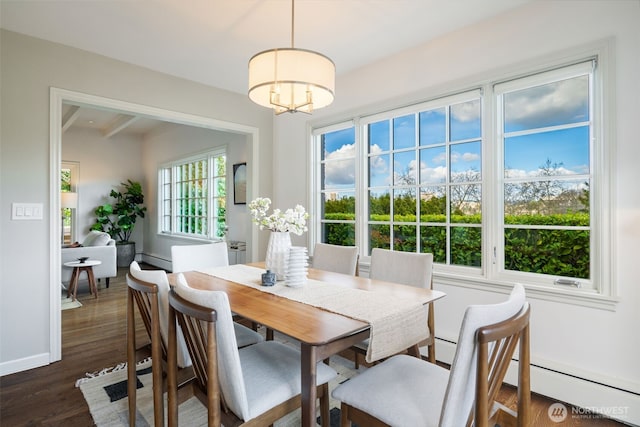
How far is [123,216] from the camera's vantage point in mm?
6914

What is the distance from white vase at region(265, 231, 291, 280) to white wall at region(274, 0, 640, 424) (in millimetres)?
1388

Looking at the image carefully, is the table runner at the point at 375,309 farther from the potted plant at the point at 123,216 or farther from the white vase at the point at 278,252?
the potted plant at the point at 123,216

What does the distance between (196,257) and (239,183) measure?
224 cm

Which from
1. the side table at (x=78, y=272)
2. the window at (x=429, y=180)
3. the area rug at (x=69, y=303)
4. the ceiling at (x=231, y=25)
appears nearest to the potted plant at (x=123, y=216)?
the side table at (x=78, y=272)

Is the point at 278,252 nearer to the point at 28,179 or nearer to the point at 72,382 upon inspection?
the point at 72,382

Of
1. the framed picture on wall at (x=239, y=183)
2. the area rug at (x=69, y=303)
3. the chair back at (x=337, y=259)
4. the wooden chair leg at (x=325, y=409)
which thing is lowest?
the area rug at (x=69, y=303)

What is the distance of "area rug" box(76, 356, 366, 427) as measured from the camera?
189 cm

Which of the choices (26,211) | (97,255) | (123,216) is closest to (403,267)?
(26,211)

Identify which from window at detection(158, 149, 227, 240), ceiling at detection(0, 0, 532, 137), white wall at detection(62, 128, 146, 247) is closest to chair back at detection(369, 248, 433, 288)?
ceiling at detection(0, 0, 532, 137)

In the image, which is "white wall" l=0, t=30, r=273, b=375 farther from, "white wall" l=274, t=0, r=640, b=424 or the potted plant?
the potted plant

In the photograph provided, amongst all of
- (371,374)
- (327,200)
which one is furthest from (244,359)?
(327,200)

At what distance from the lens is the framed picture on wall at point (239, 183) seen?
15.4 ft

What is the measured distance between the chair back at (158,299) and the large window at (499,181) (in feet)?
6.57

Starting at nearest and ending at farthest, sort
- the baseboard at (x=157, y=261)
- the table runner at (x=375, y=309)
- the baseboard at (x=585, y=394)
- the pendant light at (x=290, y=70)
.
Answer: the table runner at (x=375, y=309), the pendant light at (x=290, y=70), the baseboard at (x=585, y=394), the baseboard at (x=157, y=261)
